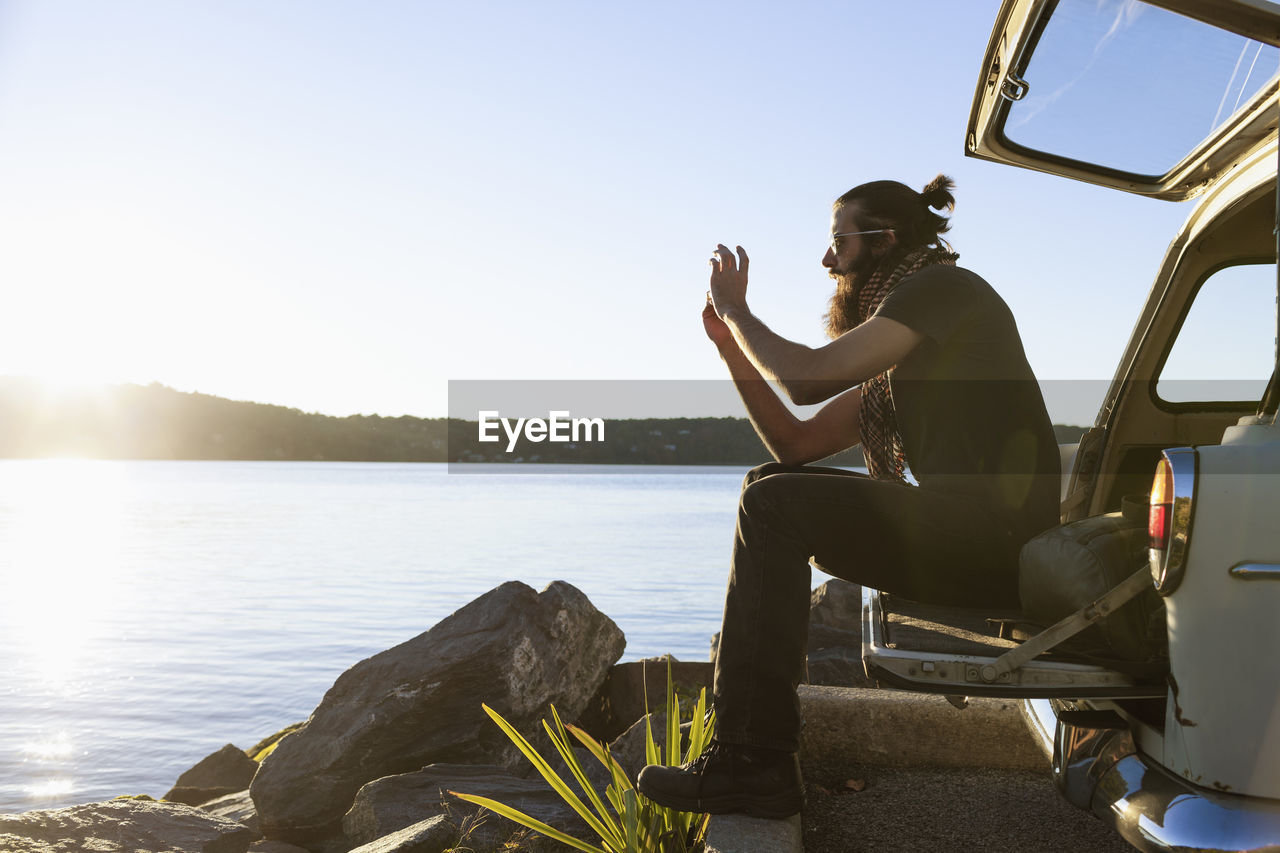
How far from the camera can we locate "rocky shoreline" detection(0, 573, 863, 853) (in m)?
4.95

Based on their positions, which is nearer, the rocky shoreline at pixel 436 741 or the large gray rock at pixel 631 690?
the rocky shoreline at pixel 436 741

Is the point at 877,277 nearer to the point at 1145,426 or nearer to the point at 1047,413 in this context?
the point at 1047,413

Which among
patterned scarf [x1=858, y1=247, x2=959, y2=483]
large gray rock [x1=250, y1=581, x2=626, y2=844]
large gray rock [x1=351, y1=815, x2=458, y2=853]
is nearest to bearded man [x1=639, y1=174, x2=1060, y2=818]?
patterned scarf [x1=858, y1=247, x2=959, y2=483]

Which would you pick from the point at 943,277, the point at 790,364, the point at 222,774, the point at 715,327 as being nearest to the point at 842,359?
the point at 790,364

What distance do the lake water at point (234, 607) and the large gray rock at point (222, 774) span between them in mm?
1127

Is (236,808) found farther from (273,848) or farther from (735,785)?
(735,785)

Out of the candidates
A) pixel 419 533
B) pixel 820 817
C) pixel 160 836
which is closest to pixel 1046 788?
pixel 820 817

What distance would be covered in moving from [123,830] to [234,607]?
15.2 m

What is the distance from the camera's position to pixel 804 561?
128 inches

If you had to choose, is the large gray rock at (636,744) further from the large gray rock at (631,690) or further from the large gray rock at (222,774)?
the large gray rock at (222,774)

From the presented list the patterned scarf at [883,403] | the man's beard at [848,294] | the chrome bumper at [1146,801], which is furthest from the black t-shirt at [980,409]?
the chrome bumper at [1146,801]

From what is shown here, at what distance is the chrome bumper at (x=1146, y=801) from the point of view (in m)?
2.28

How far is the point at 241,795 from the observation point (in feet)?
26.1

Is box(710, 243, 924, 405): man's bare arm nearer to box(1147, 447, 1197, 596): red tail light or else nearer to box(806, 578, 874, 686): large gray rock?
box(1147, 447, 1197, 596): red tail light
